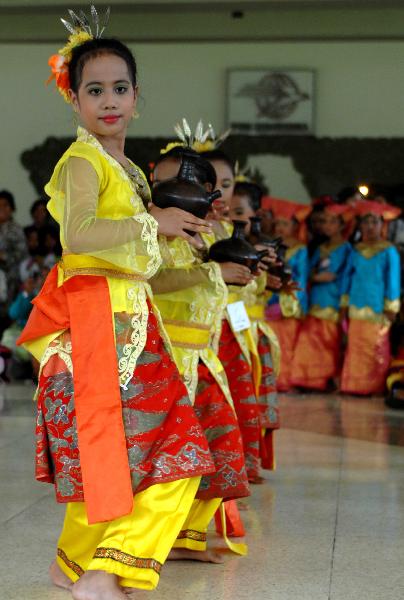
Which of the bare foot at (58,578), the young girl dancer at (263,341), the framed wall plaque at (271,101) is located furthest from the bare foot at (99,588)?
the framed wall plaque at (271,101)

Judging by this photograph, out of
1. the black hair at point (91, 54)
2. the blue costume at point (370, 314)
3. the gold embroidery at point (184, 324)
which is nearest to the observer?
the black hair at point (91, 54)

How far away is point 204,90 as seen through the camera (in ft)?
32.1

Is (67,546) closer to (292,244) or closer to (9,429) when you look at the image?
(9,429)

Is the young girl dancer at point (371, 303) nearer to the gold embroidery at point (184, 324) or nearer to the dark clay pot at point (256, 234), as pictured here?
the dark clay pot at point (256, 234)

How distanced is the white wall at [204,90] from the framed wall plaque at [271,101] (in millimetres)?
104

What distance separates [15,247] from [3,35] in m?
2.68

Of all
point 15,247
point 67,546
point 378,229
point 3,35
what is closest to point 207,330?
point 67,546

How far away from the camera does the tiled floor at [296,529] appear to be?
252 centimetres

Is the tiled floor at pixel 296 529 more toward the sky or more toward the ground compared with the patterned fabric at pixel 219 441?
more toward the ground

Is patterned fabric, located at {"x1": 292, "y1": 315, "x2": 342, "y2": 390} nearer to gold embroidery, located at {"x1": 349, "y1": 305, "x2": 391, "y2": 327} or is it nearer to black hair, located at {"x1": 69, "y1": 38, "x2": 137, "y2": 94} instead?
gold embroidery, located at {"x1": 349, "y1": 305, "x2": 391, "y2": 327}

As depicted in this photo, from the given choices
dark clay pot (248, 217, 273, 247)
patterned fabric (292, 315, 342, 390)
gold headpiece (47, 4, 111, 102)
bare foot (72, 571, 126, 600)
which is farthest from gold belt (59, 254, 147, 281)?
patterned fabric (292, 315, 342, 390)

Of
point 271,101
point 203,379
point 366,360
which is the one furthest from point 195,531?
point 271,101

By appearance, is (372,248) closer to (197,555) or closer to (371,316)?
(371,316)

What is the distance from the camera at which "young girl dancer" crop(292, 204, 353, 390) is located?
7.46 meters
